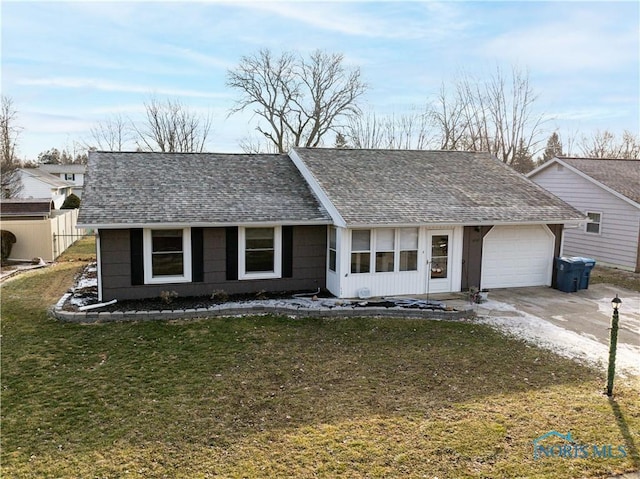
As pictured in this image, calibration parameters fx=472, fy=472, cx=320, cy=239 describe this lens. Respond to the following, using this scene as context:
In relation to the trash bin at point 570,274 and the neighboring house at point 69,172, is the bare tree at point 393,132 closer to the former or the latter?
the trash bin at point 570,274

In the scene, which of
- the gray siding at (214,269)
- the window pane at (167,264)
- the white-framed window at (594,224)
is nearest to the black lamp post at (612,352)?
the gray siding at (214,269)

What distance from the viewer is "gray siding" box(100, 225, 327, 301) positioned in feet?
37.1

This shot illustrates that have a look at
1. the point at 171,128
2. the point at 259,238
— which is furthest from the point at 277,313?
the point at 171,128

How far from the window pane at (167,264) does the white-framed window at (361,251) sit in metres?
4.36

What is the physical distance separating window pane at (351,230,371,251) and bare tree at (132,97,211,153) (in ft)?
95.7

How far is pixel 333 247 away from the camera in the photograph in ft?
41.2

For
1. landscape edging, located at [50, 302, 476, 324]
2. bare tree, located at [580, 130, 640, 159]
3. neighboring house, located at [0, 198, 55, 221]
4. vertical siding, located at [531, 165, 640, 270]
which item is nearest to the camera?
landscape edging, located at [50, 302, 476, 324]

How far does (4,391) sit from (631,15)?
54.6 ft

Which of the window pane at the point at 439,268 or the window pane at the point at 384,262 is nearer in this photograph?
the window pane at the point at 384,262

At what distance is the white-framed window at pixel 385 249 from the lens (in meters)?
12.2

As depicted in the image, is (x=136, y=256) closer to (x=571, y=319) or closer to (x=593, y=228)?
(x=571, y=319)

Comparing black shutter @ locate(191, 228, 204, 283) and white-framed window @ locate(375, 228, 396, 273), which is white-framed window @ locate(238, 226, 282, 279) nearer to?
black shutter @ locate(191, 228, 204, 283)

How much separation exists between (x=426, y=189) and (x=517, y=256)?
3.32 m

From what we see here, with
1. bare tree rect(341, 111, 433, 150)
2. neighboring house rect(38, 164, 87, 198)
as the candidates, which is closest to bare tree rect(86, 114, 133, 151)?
neighboring house rect(38, 164, 87, 198)
